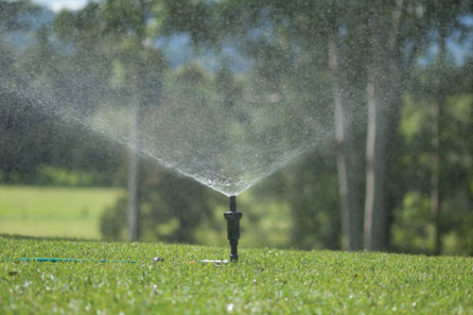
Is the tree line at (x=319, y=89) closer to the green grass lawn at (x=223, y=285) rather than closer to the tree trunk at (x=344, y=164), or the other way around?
the tree trunk at (x=344, y=164)

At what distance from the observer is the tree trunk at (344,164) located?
359 inches

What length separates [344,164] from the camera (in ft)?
30.6

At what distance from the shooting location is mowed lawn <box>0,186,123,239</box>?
9.73 m

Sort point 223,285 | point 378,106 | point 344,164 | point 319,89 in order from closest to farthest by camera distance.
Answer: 1. point 223,285
2. point 378,106
3. point 319,89
4. point 344,164

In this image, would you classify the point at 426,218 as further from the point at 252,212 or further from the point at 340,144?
the point at 252,212

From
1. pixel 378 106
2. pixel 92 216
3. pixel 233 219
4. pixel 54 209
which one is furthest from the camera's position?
pixel 54 209

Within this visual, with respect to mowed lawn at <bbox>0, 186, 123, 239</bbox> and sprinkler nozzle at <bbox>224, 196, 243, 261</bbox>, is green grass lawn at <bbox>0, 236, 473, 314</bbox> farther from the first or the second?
mowed lawn at <bbox>0, 186, 123, 239</bbox>

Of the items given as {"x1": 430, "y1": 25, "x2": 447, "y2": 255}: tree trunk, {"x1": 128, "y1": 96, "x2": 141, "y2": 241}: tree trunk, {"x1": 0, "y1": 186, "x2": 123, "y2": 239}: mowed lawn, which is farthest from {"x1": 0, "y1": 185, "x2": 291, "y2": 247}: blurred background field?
{"x1": 430, "y1": 25, "x2": 447, "y2": 255}: tree trunk

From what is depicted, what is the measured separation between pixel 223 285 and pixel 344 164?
574 centimetres

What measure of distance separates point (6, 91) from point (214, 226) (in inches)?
160

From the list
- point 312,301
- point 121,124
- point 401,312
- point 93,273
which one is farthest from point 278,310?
point 121,124

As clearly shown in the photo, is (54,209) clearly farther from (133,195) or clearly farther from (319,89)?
(319,89)

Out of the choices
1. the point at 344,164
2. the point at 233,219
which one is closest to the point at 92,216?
the point at 344,164

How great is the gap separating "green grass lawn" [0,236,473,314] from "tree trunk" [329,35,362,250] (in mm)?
3447
